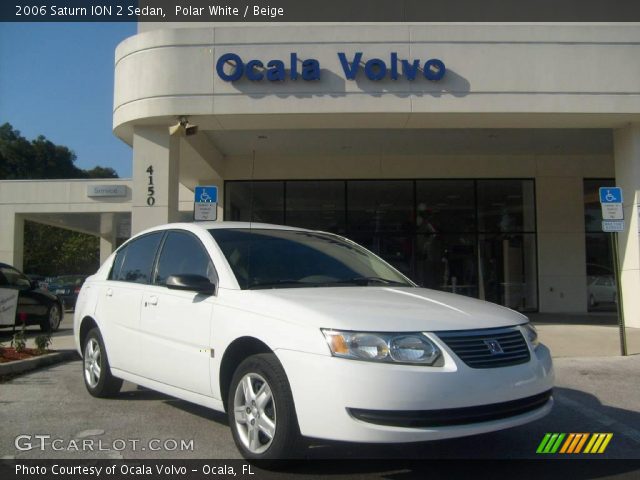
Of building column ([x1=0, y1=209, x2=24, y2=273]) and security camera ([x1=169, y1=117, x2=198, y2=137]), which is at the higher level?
security camera ([x1=169, y1=117, x2=198, y2=137])

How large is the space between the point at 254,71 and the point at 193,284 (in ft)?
29.1

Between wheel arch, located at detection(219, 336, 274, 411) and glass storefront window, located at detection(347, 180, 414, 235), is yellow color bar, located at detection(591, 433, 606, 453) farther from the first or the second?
glass storefront window, located at detection(347, 180, 414, 235)

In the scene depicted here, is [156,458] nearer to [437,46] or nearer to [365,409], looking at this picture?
[365,409]

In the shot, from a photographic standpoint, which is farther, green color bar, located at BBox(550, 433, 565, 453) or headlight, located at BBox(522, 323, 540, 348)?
green color bar, located at BBox(550, 433, 565, 453)

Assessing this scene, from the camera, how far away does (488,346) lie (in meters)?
3.99

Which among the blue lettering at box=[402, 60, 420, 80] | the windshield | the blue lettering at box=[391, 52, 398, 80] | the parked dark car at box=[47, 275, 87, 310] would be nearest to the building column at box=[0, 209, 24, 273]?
the parked dark car at box=[47, 275, 87, 310]

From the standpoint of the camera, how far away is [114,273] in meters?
6.57

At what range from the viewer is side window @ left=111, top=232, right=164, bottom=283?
594cm

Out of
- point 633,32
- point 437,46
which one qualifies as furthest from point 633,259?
point 437,46

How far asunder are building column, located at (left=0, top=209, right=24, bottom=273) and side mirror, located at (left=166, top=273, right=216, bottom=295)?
26447 mm

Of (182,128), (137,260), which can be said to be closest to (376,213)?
(182,128)

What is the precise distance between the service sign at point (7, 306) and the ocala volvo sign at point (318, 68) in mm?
5852

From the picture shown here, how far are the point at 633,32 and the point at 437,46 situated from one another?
4.03 metres

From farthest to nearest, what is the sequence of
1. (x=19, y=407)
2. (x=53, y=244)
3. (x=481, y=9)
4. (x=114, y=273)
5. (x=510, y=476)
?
(x=53, y=244)
(x=481, y=9)
(x=114, y=273)
(x=19, y=407)
(x=510, y=476)
